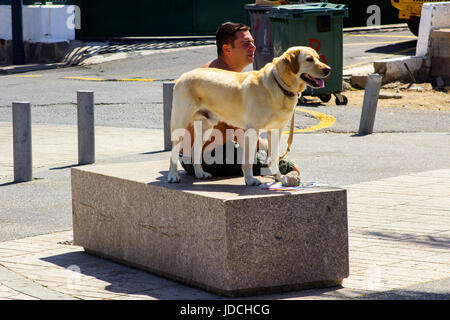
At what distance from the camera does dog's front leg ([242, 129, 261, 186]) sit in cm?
512

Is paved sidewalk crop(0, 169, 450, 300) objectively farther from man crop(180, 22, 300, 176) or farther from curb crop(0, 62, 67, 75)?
curb crop(0, 62, 67, 75)

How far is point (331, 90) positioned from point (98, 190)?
9.08 meters

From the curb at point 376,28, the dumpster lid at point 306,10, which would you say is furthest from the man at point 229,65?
the curb at point 376,28

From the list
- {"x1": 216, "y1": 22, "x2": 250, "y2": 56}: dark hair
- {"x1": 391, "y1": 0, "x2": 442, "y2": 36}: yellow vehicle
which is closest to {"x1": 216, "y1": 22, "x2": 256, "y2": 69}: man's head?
{"x1": 216, "y1": 22, "x2": 250, "y2": 56}: dark hair

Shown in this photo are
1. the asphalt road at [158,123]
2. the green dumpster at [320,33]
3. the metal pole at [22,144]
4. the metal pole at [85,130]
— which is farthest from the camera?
the green dumpster at [320,33]

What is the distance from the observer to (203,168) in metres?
5.78

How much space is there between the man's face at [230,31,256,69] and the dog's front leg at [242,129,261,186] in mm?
925

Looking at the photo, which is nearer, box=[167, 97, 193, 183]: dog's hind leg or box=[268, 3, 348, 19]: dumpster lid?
box=[167, 97, 193, 183]: dog's hind leg

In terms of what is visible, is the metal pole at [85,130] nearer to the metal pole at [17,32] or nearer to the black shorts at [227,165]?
the black shorts at [227,165]

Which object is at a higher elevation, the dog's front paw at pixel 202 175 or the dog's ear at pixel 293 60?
the dog's ear at pixel 293 60

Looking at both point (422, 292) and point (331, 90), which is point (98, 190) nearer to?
point (422, 292)

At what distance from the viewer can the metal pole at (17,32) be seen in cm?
2000

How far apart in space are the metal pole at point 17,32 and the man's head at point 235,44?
1521 centimetres
